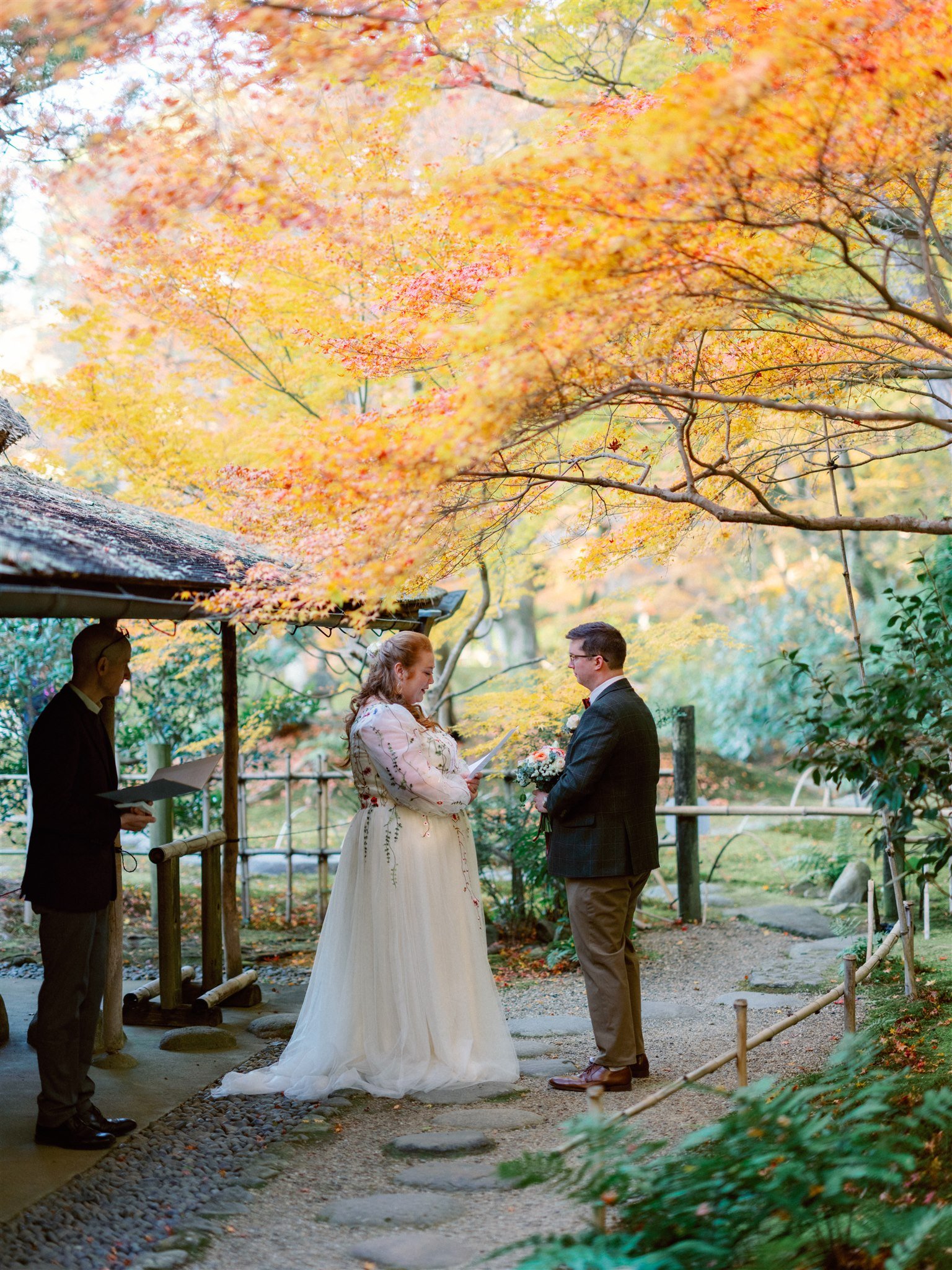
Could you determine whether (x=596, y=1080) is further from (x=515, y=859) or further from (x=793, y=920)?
(x=793, y=920)

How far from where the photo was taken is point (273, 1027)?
5859 millimetres

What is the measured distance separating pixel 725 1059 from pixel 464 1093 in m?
1.21

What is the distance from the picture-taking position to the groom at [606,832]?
462 centimetres

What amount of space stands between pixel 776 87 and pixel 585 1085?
12.4ft

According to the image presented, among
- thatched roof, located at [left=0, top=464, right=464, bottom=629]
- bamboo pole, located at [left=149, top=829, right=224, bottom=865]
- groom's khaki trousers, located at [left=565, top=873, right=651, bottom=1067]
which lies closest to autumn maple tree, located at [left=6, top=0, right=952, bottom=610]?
thatched roof, located at [left=0, top=464, right=464, bottom=629]

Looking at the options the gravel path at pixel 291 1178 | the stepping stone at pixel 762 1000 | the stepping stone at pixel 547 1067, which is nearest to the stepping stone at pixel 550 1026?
the gravel path at pixel 291 1178

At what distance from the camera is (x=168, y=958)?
19.1 feet

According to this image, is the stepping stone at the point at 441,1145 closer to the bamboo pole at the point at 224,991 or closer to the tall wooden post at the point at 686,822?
the bamboo pole at the point at 224,991

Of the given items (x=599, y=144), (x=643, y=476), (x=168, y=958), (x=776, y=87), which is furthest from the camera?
(x=168, y=958)

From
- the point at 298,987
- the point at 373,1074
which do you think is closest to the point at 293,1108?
the point at 373,1074

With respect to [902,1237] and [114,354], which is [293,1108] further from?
[114,354]

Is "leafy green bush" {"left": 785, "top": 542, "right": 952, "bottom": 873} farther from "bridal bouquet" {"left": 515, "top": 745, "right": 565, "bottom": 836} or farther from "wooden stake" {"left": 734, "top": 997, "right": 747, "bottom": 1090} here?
"wooden stake" {"left": 734, "top": 997, "right": 747, "bottom": 1090}

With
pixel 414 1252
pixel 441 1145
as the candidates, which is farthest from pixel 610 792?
pixel 414 1252

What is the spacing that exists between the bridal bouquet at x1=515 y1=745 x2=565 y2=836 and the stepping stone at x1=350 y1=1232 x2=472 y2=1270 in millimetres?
1954
